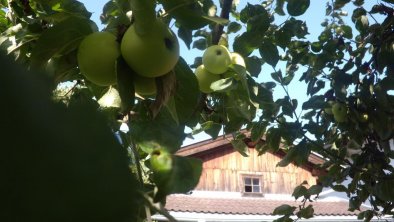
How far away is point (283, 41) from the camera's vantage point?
1965mm

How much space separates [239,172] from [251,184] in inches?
22.8

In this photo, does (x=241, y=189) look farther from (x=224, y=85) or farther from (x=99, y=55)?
(x=99, y=55)

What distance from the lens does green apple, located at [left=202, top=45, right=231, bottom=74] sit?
134cm

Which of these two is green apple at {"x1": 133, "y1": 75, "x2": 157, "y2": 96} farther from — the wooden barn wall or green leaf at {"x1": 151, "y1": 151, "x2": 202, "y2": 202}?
the wooden barn wall

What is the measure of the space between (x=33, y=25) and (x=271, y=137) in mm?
1632

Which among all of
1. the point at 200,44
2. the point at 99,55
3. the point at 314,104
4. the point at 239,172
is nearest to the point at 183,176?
the point at 99,55

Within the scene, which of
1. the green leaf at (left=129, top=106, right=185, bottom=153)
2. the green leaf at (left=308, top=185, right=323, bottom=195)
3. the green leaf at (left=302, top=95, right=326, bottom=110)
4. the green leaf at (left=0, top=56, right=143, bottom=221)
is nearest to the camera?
the green leaf at (left=0, top=56, right=143, bottom=221)

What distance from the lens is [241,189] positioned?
1209 cm

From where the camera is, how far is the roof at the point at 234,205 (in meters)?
10.2

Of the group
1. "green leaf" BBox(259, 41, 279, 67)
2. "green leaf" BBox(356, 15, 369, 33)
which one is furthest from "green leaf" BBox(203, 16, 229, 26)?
"green leaf" BBox(356, 15, 369, 33)

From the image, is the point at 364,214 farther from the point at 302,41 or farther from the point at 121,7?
the point at 121,7

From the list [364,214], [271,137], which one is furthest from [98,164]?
[364,214]

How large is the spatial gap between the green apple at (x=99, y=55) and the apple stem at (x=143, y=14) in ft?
0.30

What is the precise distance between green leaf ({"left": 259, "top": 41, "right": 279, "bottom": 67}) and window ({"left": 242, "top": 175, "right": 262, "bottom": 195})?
1069 cm
